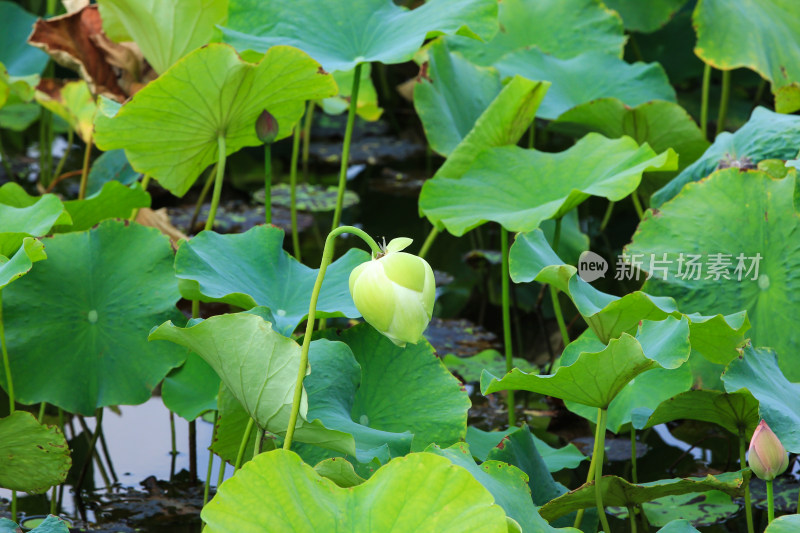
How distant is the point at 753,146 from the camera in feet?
4.98

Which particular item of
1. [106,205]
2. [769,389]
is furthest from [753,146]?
[106,205]

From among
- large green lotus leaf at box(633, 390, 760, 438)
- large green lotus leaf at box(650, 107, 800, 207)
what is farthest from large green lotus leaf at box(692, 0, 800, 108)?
large green lotus leaf at box(633, 390, 760, 438)

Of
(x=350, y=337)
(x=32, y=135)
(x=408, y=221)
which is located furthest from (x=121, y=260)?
(x=32, y=135)

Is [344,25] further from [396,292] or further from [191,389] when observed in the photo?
[396,292]

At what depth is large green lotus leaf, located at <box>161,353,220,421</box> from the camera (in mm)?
1334

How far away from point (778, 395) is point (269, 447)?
637 millimetres

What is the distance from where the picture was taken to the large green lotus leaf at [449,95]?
1684mm

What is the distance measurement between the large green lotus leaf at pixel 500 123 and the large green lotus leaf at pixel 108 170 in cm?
72

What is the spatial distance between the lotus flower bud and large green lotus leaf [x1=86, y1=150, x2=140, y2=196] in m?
1.37

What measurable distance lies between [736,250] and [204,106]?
2.75ft

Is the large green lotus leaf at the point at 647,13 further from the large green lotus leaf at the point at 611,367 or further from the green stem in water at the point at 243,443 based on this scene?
the green stem in water at the point at 243,443

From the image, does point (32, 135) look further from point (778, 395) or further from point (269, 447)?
point (778, 395)

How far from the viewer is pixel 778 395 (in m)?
1.02

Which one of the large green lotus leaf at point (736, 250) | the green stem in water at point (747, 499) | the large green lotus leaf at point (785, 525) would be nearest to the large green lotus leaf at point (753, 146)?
the large green lotus leaf at point (736, 250)
